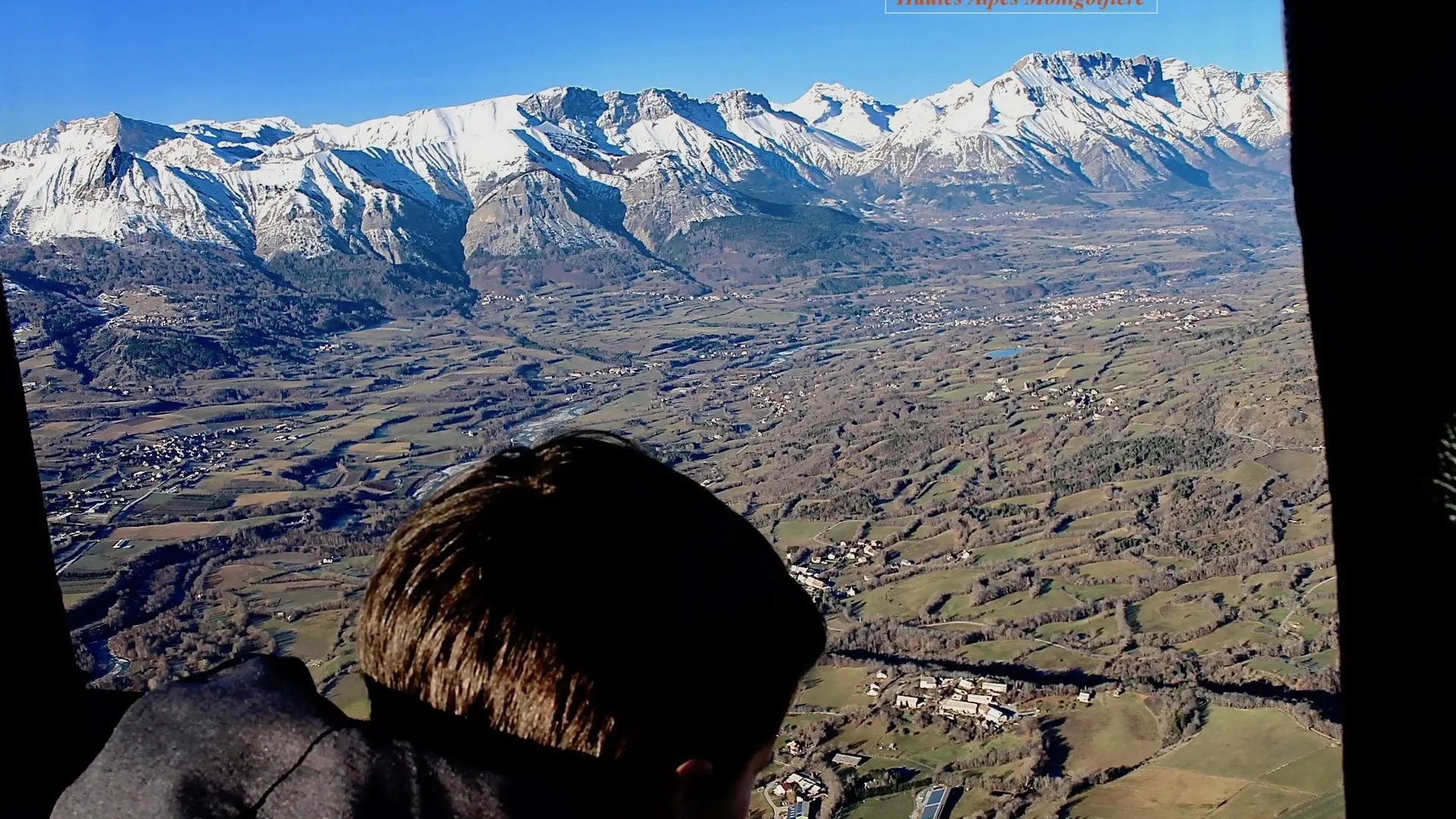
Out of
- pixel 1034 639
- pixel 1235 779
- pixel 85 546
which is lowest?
pixel 1034 639

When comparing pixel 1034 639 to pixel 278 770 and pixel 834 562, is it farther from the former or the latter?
pixel 278 770

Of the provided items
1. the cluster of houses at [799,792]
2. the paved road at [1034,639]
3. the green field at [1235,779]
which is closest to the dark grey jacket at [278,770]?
the cluster of houses at [799,792]

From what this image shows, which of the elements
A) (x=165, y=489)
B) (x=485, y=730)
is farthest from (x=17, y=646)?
(x=165, y=489)

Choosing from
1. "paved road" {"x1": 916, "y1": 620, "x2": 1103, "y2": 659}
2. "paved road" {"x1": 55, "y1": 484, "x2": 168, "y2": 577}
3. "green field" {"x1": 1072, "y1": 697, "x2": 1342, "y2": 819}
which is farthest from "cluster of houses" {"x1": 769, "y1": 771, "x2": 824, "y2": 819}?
"paved road" {"x1": 55, "y1": 484, "x2": 168, "y2": 577}

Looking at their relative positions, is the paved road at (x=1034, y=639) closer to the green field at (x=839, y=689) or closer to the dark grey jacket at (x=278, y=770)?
the green field at (x=839, y=689)

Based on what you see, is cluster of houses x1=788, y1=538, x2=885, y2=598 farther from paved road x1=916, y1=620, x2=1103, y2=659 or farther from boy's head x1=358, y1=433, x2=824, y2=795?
boy's head x1=358, y1=433, x2=824, y2=795

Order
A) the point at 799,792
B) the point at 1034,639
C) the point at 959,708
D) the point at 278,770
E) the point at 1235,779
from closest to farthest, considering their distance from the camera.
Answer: the point at 278,770, the point at 799,792, the point at 1235,779, the point at 959,708, the point at 1034,639

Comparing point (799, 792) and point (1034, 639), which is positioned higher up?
point (799, 792)

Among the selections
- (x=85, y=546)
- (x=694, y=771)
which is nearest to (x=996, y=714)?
(x=694, y=771)
